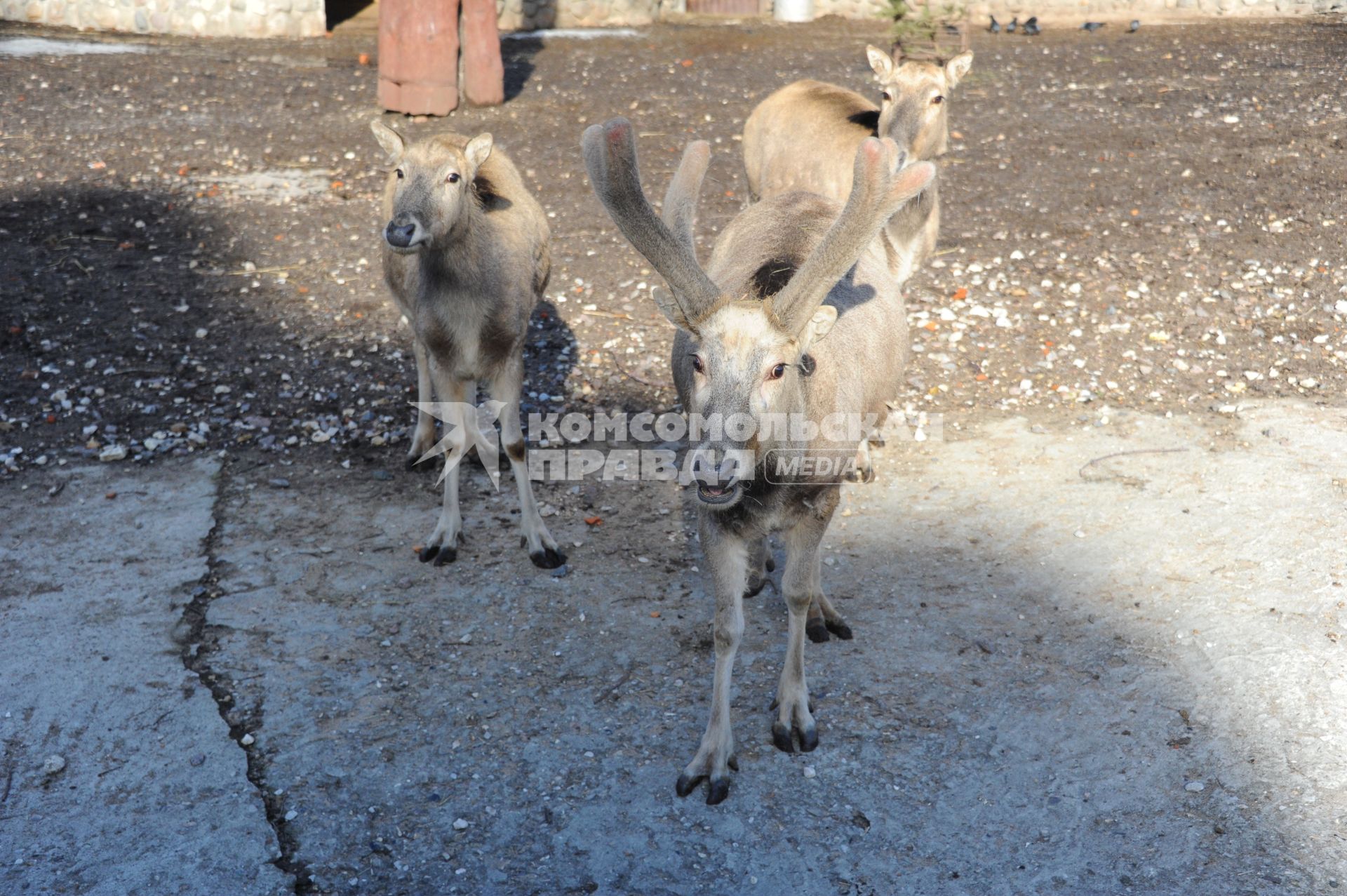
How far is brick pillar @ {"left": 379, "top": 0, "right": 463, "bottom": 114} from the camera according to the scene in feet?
37.0

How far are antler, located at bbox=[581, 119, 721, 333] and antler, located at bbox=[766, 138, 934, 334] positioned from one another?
0.26 m

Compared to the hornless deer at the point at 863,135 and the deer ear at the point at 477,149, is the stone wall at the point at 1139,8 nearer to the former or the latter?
the hornless deer at the point at 863,135

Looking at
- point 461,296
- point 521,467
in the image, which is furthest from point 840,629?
point 461,296

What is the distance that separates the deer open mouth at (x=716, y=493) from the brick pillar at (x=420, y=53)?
878cm

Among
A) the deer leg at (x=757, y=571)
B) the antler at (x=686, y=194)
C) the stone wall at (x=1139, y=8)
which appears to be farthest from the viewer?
the stone wall at (x=1139, y=8)

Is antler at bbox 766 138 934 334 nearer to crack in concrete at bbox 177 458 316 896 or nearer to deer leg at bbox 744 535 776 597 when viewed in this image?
deer leg at bbox 744 535 776 597

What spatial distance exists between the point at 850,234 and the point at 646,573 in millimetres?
2283

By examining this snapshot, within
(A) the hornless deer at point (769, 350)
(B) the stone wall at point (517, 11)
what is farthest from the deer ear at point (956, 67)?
(B) the stone wall at point (517, 11)

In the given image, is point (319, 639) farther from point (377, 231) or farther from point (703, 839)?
point (377, 231)

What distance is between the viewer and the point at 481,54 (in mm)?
11625

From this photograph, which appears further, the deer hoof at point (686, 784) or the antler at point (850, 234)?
the deer hoof at point (686, 784)

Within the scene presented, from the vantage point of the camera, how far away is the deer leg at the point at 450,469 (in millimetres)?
5742

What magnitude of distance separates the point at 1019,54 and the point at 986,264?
20.8 feet

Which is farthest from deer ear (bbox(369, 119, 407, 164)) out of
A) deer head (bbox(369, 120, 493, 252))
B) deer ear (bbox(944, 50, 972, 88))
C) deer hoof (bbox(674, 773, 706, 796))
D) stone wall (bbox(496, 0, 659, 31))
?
stone wall (bbox(496, 0, 659, 31))
